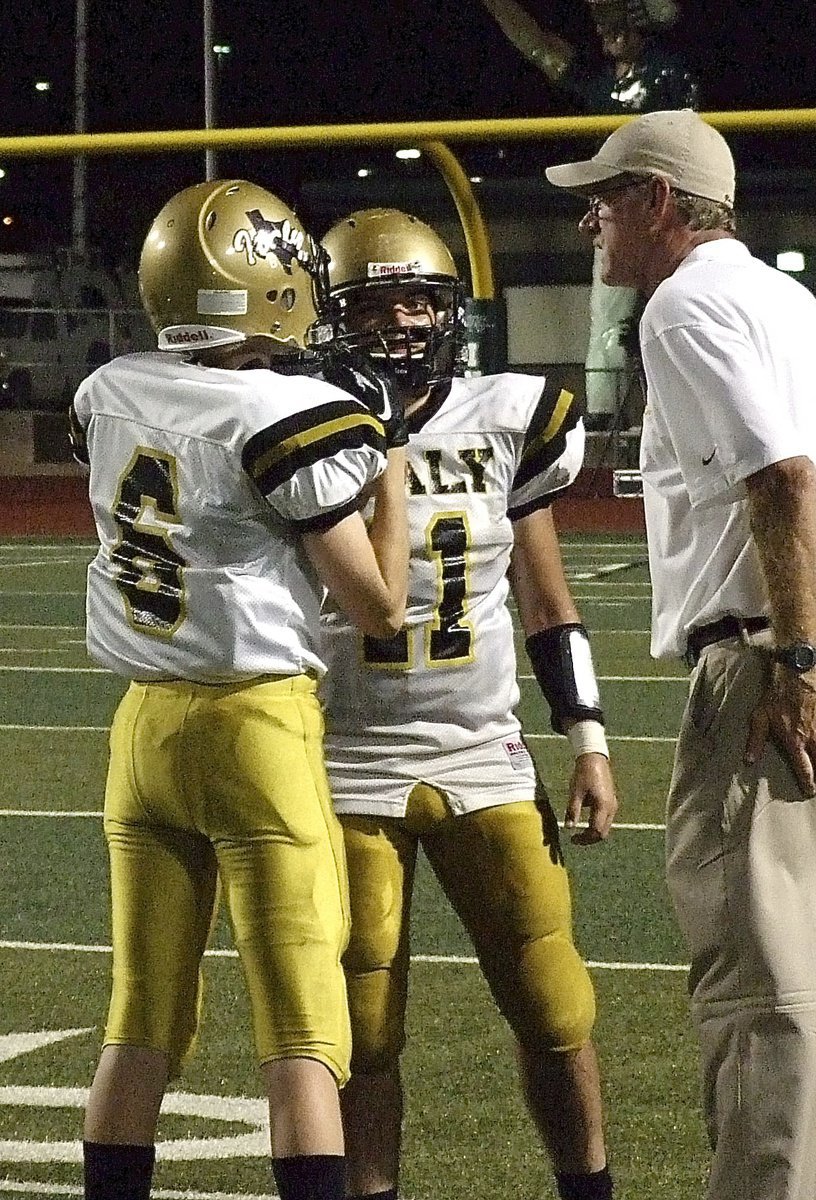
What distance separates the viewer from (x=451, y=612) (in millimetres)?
2801

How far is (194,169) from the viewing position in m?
31.1

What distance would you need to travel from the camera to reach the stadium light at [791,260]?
76.3ft

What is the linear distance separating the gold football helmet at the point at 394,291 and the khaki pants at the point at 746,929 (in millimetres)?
572

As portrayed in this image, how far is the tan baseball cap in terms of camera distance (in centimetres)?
263

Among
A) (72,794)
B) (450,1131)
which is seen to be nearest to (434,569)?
(450,1131)

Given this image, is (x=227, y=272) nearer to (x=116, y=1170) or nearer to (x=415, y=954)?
(x=116, y=1170)

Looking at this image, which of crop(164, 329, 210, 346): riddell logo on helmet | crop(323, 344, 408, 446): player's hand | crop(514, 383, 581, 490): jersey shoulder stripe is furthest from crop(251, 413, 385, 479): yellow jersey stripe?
crop(514, 383, 581, 490): jersey shoulder stripe

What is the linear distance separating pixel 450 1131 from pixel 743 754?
1.03 metres

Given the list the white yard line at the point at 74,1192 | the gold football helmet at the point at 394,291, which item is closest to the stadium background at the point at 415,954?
the white yard line at the point at 74,1192

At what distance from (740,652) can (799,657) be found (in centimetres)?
13

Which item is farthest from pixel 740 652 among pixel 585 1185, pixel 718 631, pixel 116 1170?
pixel 116 1170

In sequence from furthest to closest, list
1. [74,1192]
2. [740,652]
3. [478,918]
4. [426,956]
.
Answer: [426,956] < [74,1192] < [478,918] < [740,652]

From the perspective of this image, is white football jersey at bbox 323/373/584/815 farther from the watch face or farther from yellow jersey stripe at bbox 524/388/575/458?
the watch face

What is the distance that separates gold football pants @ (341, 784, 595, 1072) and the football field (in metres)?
0.39
